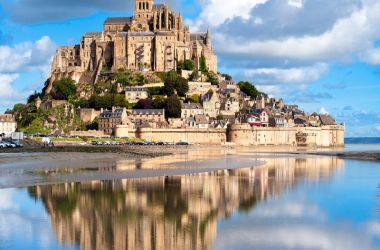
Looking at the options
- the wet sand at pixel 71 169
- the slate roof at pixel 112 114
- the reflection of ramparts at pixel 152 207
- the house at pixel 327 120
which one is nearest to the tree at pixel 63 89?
the slate roof at pixel 112 114

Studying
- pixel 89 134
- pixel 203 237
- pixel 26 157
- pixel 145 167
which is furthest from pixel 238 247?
pixel 89 134

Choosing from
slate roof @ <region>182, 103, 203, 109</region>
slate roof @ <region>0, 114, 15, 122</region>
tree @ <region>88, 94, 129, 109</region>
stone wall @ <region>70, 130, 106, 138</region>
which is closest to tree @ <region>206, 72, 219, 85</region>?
slate roof @ <region>182, 103, 203, 109</region>

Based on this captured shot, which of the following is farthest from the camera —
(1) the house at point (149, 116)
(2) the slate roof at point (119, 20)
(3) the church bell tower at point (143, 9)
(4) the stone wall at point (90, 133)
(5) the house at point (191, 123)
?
(2) the slate roof at point (119, 20)

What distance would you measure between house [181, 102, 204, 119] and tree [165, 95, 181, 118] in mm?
992

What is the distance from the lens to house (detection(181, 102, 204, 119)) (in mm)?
72438

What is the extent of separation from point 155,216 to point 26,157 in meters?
25.2

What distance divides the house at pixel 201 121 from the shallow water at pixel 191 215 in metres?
42.0

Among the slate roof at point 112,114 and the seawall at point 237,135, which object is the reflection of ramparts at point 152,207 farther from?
the seawall at point 237,135

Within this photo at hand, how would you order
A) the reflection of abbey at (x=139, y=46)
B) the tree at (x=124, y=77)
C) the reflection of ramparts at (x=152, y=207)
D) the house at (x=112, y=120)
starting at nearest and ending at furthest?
1. the reflection of ramparts at (x=152, y=207)
2. the house at (x=112, y=120)
3. the tree at (x=124, y=77)
4. the reflection of abbey at (x=139, y=46)

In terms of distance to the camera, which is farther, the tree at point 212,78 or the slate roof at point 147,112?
the tree at point 212,78

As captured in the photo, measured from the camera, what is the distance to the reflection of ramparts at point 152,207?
50.6 ft

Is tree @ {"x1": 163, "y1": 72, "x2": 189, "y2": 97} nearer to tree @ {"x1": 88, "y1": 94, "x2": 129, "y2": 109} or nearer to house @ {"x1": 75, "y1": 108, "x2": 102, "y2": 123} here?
tree @ {"x1": 88, "y1": 94, "x2": 129, "y2": 109}

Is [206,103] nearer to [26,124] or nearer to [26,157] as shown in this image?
[26,124]

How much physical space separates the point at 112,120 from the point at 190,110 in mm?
10410
